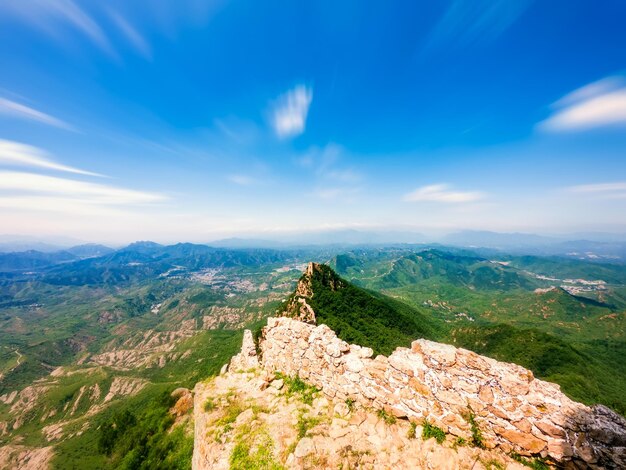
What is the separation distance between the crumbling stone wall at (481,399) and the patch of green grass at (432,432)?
20cm

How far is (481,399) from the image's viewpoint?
8945mm

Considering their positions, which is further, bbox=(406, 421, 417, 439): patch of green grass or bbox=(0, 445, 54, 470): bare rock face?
bbox=(0, 445, 54, 470): bare rock face

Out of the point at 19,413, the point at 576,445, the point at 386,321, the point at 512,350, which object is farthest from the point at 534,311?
the point at 19,413

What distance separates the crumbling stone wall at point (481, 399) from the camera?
24.6 feet

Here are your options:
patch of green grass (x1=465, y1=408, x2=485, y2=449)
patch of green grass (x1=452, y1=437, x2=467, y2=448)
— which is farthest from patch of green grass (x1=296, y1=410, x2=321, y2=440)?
patch of green grass (x1=465, y1=408, x2=485, y2=449)

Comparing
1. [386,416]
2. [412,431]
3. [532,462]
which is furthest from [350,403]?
[532,462]

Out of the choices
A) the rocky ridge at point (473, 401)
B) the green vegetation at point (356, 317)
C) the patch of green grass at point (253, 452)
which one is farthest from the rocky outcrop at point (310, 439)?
the green vegetation at point (356, 317)

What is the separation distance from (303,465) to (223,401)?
8046mm

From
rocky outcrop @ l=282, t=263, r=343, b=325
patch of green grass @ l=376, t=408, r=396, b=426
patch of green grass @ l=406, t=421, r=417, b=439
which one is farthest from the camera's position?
rocky outcrop @ l=282, t=263, r=343, b=325

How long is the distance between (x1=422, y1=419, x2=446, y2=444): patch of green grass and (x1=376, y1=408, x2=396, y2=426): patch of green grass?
1285 mm

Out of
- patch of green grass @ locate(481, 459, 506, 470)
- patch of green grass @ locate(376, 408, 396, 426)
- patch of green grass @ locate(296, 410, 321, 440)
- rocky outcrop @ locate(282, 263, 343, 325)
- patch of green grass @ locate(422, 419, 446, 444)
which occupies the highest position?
patch of green grass @ locate(422, 419, 446, 444)

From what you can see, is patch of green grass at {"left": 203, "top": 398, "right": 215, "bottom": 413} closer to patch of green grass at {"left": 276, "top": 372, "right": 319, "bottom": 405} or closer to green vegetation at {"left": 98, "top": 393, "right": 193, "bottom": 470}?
green vegetation at {"left": 98, "top": 393, "right": 193, "bottom": 470}

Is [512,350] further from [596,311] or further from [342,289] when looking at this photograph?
[596,311]

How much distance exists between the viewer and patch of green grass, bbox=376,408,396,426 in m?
10.3
